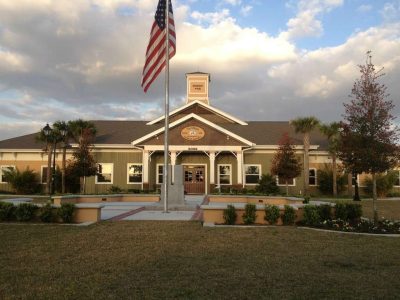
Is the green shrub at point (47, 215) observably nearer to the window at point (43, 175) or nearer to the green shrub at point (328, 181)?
the window at point (43, 175)

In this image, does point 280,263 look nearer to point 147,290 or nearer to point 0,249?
point 147,290

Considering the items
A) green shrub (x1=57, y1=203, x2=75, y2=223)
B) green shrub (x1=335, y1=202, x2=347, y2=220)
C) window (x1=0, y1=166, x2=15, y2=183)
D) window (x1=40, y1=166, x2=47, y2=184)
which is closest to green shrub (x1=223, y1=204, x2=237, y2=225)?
green shrub (x1=335, y1=202, x2=347, y2=220)

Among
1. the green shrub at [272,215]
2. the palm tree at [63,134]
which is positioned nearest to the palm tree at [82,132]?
the palm tree at [63,134]

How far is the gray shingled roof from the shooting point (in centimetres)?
3509

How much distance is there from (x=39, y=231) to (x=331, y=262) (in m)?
7.87

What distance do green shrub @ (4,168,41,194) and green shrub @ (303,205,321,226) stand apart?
2713 cm

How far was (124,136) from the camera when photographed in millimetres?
36344

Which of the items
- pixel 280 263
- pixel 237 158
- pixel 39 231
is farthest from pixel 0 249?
pixel 237 158

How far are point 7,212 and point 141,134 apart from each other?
76.6ft

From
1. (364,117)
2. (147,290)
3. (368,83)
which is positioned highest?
(368,83)

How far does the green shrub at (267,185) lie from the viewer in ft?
102

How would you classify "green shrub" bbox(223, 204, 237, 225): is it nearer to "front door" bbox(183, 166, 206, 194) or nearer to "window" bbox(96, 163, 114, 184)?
"front door" bbox(183, 166, 206, 194)

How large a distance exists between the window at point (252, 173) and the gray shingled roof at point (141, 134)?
208 cm

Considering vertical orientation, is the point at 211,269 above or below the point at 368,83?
below
